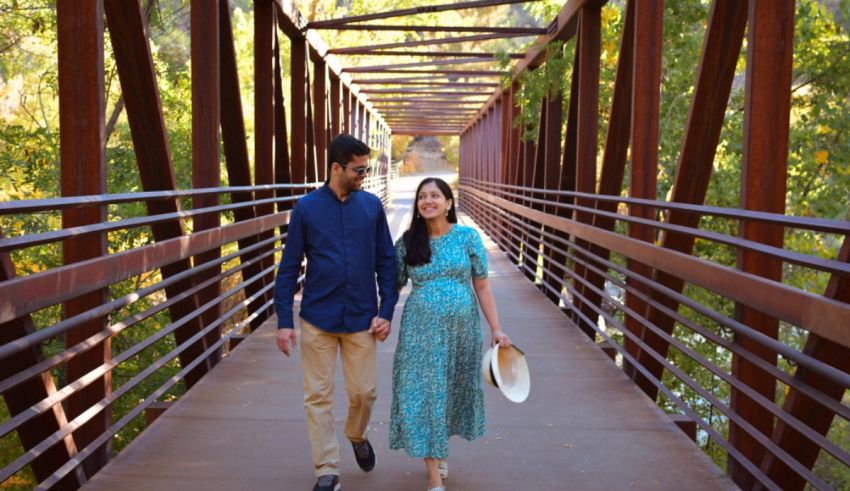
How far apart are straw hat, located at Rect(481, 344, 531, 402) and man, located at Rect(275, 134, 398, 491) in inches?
18.3

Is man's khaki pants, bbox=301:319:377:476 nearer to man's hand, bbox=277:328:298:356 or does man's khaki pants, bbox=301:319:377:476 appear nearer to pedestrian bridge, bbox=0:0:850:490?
man's hand, bbox=277:328:298:356

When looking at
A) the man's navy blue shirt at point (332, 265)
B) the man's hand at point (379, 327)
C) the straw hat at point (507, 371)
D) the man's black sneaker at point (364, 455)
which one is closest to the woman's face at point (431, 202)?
the man's navy blue shirt at point (332, 265)

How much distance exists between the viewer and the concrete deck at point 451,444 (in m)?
4.21

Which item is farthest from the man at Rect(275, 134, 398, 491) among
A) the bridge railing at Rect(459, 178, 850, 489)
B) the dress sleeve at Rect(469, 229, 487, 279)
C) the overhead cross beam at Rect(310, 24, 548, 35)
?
the overhead cross beam at Rect(310, 24, 548, 35)

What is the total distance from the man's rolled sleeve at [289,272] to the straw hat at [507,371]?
766 millimetres

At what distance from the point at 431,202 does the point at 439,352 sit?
1.86 feet

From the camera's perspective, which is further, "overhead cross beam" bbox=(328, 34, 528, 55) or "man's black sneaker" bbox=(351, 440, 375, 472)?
"overhead cross beam" bbox=(328, 34, 528, 55)

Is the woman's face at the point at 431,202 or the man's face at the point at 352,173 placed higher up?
the man's face at the point at 352,173

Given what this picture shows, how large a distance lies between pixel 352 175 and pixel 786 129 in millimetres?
1903

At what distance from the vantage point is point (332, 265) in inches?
158

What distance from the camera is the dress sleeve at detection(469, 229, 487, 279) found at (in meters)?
4.11

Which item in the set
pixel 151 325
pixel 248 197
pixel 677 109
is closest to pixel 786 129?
pixel 248 197

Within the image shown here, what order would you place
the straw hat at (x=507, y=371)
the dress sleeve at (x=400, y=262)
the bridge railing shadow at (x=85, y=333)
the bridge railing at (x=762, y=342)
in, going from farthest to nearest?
the dress sleeve at (x=400, y=262)
the straw hat at (x=507, y=371)
the bridge railing shadow at (x=85, y=333)
the bridge railing at (x=762, y=342)

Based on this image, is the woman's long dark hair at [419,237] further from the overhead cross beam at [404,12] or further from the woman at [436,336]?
the overhead cross beam at [404,12]
